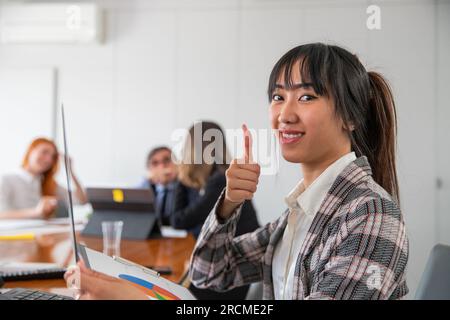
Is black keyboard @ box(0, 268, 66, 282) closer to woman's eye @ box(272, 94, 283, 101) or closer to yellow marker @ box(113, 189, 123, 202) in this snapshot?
yellow marker @ box(113, 189, 123, 202)

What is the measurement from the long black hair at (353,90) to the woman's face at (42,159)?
2.38m

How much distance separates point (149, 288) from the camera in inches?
20.9

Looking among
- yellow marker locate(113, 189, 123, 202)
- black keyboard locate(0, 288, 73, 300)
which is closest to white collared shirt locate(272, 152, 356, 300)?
black keyboard locate(0, 288, 73, 300)

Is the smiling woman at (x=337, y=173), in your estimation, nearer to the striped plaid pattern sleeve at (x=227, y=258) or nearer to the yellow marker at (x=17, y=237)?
the striped plaid pattern sleeve at (x=227, y=258)

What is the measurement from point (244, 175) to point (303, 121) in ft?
0.36

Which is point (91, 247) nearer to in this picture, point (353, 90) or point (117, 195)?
point (117, 195)

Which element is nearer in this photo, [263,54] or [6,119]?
[263,54]

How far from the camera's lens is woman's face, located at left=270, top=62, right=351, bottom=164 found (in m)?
0.48

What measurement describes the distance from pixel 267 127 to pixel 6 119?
90.7 inches

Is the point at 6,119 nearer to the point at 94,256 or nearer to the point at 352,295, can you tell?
the point at 94,256

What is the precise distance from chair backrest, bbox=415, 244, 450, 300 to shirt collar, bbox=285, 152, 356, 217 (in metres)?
0.14

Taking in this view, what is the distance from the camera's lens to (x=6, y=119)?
247cm

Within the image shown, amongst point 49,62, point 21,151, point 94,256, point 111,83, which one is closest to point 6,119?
point 21,151

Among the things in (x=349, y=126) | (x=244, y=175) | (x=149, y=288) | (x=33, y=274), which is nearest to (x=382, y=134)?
(x=349, y=126)
